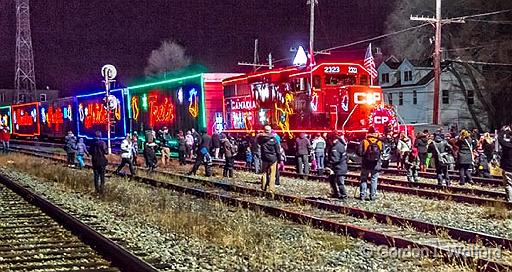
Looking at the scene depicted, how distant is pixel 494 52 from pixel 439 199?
3351cm

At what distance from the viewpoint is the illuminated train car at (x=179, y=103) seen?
1193 inches

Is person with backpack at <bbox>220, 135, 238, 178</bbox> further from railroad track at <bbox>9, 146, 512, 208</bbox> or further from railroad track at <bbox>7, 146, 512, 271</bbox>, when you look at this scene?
railroad track at <bbox>7, 146, 512, 271</bbox>

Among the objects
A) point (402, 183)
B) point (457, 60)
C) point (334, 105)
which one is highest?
point (457, 60)

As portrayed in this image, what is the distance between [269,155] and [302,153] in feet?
17.7

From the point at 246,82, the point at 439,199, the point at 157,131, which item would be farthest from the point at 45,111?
the point at 439,199

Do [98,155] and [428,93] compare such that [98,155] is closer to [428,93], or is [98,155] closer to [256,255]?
[256,255]

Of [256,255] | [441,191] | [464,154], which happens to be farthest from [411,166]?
[256,255]

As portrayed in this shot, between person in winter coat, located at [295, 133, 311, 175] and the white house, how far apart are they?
105 ft

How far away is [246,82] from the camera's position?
2794 cm

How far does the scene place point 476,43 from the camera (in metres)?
46.8

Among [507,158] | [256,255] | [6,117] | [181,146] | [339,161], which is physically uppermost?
[6,117]

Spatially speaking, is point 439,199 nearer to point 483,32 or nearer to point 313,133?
point 313,133

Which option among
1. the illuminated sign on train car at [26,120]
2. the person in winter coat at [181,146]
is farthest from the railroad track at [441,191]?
the illuminated sign on train car at [26,120]

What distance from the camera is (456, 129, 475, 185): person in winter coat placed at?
17383 millimetres
